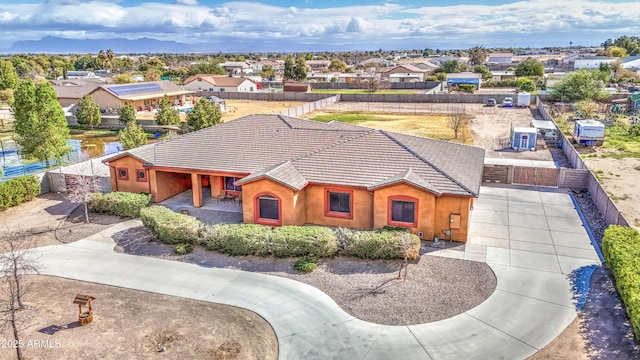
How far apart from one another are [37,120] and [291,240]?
22.5 meters

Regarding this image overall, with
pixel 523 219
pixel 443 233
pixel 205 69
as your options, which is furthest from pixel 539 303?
pixel 205 69

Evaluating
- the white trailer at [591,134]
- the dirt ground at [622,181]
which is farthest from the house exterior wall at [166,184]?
the white trailer at [591,134]

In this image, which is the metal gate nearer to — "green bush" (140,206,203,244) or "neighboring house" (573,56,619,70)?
"green bush" (140,206,203,244)

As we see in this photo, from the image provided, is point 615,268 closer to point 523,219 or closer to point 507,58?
point 523,219

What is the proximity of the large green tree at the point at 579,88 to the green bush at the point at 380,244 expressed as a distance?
56.1 m

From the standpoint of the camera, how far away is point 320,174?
21578mm

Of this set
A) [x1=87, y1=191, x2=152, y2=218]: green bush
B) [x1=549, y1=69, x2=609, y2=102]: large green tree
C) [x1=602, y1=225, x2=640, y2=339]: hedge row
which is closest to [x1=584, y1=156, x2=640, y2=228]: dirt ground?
[x1=602, y1=225, x2=640, y2=339]: hedge row

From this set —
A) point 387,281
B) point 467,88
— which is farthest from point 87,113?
point 467,88

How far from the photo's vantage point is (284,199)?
20.7 metres

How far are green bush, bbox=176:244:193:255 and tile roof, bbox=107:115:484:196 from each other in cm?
368

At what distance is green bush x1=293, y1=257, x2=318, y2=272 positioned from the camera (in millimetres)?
17350

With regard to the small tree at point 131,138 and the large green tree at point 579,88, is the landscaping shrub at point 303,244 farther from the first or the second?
the large green tree at point 579,88

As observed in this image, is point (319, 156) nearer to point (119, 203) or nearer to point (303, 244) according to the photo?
point (303, 244)

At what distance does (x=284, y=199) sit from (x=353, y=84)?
7884cm
